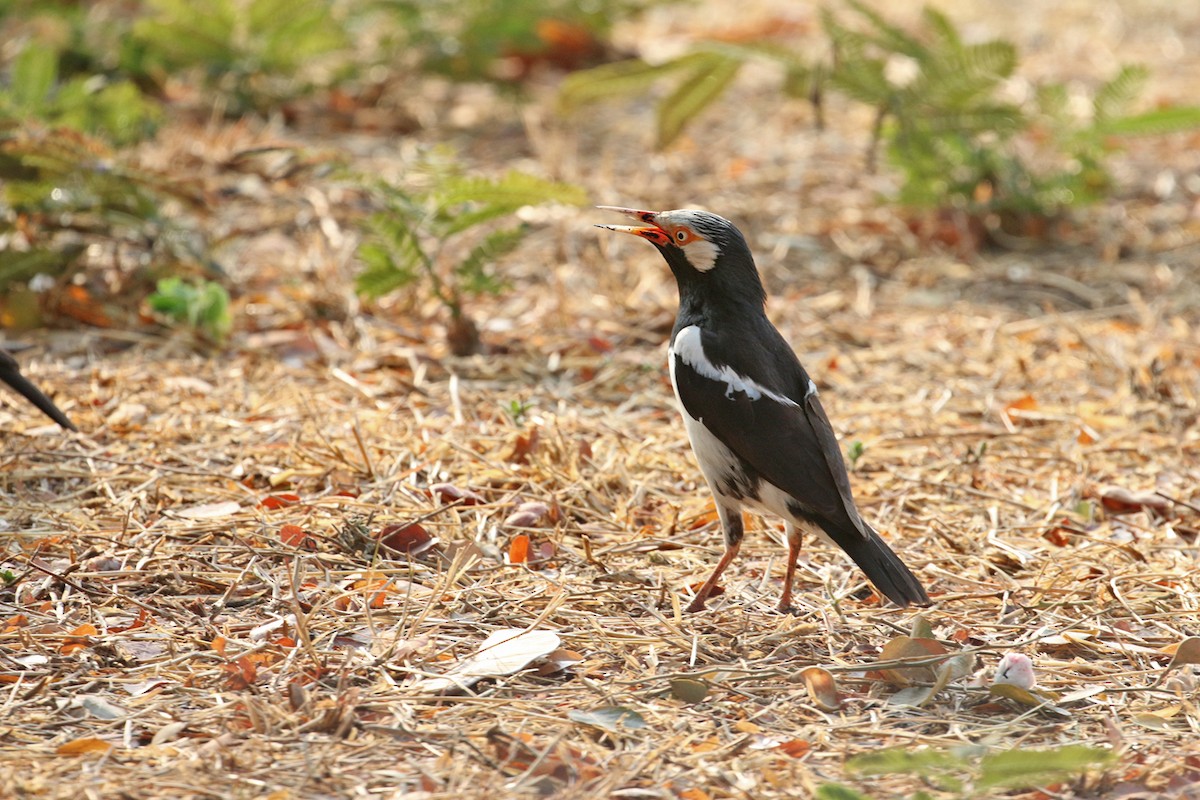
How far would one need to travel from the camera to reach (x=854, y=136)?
855 cm

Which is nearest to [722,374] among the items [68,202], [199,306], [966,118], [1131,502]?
[1131,502]

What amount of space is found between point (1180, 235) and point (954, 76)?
5.31 feet

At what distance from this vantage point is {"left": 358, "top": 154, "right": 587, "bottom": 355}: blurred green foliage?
5.40 m

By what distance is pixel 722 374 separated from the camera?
4141 mm

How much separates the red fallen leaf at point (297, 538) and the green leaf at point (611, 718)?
1.24m

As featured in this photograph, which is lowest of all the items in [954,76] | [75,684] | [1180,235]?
[75,684]

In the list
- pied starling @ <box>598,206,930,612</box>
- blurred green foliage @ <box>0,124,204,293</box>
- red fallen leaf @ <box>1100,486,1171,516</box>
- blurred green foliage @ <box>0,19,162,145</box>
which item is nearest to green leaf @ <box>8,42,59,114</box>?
blurred green foliage @ <box>0,19,162,145</box>

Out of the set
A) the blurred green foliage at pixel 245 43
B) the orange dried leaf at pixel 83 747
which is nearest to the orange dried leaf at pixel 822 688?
the orange dried leaf at pixel 83 747

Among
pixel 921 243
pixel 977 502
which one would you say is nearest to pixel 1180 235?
pixel 921 243

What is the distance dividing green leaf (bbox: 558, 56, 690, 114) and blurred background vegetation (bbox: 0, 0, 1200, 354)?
12mm

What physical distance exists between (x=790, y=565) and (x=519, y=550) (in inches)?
32.8

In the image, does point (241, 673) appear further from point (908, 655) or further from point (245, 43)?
point (245, 43)

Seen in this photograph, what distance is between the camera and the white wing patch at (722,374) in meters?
4.12

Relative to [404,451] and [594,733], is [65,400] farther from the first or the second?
[594,733]
